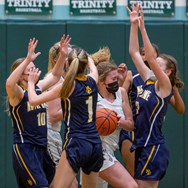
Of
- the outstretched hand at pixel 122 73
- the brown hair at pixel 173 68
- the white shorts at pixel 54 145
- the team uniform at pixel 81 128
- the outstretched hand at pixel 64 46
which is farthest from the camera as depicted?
the outstretched hand at pixel 122 73

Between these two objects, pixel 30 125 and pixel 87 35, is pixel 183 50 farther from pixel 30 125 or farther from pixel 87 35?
pixel 30 125

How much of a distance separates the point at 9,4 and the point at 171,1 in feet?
7.38

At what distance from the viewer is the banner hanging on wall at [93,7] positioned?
36.1ft

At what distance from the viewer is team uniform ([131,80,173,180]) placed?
836cm

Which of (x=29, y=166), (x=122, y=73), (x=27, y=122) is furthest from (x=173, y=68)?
(x=29, y=166)

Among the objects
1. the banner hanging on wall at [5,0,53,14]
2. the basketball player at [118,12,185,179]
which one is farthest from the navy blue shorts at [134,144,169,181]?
the banner hanging on wall at [5,0,53,14]

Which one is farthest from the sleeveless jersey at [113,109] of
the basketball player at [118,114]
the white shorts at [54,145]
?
the white shorts at [54,145]

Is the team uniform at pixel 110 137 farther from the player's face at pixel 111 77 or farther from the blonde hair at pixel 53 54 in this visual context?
the blonde hair at pixel 53 54

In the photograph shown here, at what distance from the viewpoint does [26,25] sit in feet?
36.1

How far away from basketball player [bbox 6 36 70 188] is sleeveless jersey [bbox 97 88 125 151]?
2.69ft

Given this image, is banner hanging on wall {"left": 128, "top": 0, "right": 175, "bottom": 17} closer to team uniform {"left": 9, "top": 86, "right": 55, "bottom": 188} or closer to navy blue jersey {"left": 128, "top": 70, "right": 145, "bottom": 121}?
navy blue jersey {"left": 128, "top": 70, "right": 145, "bottom": 121}

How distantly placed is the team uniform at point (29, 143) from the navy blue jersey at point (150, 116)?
105 cm

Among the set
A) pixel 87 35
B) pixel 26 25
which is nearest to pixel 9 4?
pixel 26 25

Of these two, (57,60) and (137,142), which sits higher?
(57,60)
